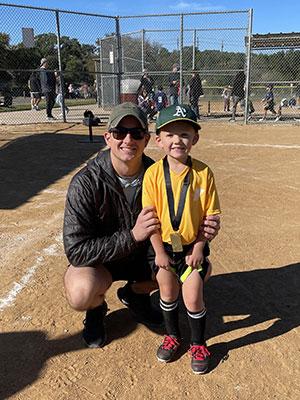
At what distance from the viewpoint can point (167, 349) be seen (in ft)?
7.32

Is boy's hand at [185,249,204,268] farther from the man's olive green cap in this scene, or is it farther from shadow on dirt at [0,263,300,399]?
the man's olive green cap

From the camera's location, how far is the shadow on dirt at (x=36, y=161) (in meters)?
5.57

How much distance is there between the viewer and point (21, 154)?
8.22 meters

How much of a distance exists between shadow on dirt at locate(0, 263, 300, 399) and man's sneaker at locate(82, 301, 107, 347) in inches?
2.9

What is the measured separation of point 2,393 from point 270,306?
74.2 inches

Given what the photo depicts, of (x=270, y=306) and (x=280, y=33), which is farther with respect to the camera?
(x=280, y=33)

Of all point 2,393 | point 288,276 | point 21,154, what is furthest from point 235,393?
point 21,154

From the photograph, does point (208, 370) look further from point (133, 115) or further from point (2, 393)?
point (133, 115)

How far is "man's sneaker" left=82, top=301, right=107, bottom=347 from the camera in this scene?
236cm

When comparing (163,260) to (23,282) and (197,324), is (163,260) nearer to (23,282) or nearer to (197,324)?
(197,324)

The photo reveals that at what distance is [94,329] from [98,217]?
2.35 feet

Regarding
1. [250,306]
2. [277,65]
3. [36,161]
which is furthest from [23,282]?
[277,65]

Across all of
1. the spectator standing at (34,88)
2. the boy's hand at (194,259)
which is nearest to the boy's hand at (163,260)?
the boy's hand at (194,259)

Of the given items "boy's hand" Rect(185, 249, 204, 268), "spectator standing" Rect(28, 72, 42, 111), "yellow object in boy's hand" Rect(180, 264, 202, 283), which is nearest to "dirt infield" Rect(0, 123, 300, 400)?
"yellow object in boy's hand" Rect(180, 264, 202, 283)
